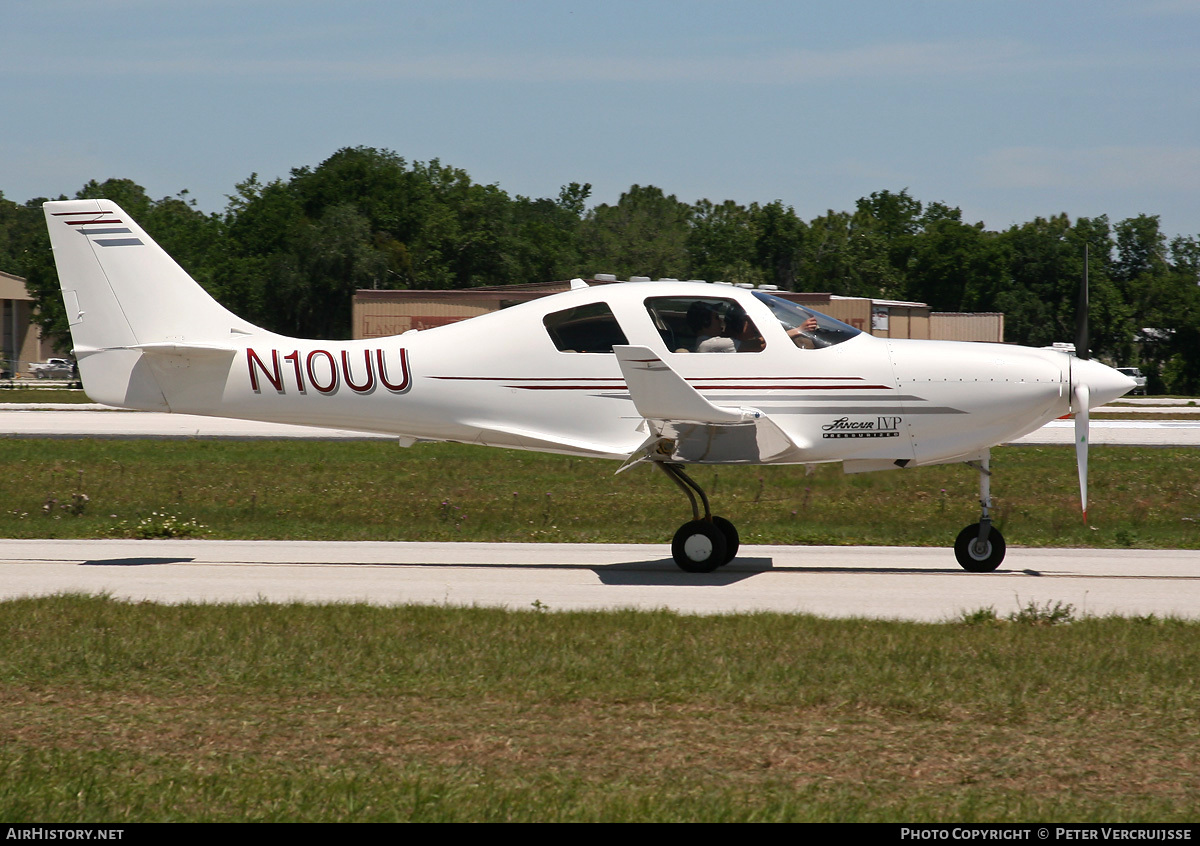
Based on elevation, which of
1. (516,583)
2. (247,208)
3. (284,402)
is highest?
(247,208)

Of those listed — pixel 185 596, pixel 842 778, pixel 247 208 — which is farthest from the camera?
pixel 247 208

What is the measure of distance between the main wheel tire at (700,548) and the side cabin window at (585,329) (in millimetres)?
1962

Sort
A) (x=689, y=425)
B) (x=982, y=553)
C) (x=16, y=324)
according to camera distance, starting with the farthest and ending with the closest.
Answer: (x=16, y=324)
(x=982, y=553)
(x=689, y=425)

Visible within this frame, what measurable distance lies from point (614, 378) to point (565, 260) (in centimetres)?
7335

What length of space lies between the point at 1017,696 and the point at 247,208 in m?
81.9

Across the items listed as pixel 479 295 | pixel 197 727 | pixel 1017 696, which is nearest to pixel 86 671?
pixel 197 727

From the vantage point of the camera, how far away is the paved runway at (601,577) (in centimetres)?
1001

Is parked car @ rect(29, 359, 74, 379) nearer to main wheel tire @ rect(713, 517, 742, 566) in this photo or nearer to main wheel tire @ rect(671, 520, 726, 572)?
main wheel tire @ rect(713, 517, 742, 566)

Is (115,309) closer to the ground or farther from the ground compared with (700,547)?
farther from the ground

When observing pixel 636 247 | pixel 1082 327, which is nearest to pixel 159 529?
pixel 1082 327

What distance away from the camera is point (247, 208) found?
82250 mm

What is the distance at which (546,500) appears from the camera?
17328 mm

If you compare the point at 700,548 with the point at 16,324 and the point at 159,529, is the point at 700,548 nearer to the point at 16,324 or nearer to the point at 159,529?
the point at 159,529
